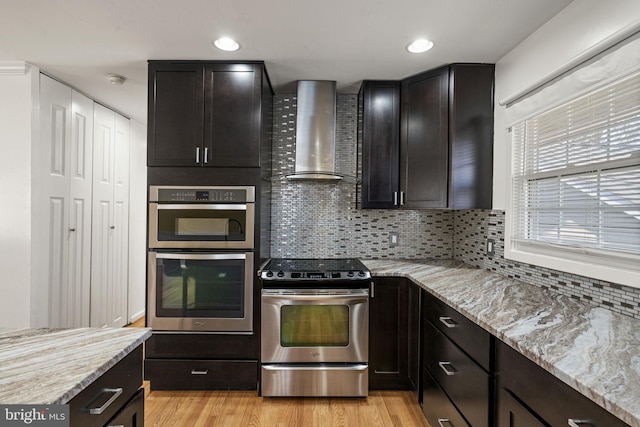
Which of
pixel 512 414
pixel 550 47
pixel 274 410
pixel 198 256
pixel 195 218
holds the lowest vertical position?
pixel 274 410

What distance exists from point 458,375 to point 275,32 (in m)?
2.10

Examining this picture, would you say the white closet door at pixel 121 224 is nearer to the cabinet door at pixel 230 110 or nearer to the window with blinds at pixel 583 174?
the cabinet door at pixel 230 110

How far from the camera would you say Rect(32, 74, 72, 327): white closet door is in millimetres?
2348

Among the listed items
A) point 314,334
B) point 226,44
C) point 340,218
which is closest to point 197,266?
point 314,334

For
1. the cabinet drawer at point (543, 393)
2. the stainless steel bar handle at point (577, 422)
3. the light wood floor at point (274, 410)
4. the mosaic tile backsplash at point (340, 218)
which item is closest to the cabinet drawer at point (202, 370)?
the light wood floor at point (274, 410)

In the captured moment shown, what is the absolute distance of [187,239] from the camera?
87.2 inches

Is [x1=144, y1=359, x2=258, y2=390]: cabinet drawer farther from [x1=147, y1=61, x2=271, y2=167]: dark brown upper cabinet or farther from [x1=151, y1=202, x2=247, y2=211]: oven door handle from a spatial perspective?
[x1=147, y1=61, x2=271, y2=167]: dark brown upper cabinet

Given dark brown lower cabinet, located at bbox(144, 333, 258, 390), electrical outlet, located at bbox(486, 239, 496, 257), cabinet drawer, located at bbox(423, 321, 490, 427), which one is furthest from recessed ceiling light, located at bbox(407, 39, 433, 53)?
dark brown lower cabinet, located at bbox(144, 333, 258, 390)

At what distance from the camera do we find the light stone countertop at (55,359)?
696 millimetres

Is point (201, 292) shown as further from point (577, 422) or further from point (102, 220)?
point (577, 422)

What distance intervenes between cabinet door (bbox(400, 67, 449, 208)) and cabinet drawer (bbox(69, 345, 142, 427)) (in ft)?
6.56

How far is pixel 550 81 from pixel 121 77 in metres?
2.93

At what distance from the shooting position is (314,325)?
2.18 m

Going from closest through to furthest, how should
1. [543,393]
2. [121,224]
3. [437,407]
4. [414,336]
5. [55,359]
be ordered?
[55,359], [543,393], [437,407], [414,336], [121,224]
